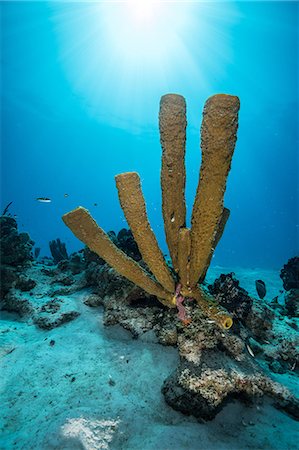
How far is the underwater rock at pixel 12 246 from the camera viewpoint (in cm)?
655

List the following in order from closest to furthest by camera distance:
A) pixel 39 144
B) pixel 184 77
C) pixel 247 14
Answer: pixel 247 14 → pixel 184 77 → pixel 39 144

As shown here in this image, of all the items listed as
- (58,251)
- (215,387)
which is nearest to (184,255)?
(215,387)

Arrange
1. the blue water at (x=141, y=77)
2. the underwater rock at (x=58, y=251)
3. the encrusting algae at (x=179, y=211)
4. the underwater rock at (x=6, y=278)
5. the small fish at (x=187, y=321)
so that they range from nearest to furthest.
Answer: the encrusting algae at (x=179, y=211) < the small fish at (x=187, y=321) < the underwater rock at (x=6, y=278) < the underwater rock at (x=58, y=251) < the blue water at (x=141, y=77)

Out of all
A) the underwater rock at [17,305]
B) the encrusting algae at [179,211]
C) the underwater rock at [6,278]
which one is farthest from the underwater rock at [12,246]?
the encrusting algae at [179,211]

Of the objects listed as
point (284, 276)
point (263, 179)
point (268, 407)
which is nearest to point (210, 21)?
point (284, 276)

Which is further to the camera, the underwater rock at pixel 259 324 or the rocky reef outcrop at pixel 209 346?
the underwater rock at pixel 259 324

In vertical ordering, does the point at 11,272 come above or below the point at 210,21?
below

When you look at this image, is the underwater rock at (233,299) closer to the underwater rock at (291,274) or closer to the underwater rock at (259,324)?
the underwater rock at (259,324)

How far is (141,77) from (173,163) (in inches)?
1828

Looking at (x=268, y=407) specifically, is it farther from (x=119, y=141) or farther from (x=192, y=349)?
(x=119, y=141)

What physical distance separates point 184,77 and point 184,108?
43.6 m

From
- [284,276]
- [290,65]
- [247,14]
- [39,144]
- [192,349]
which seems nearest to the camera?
[192,349]

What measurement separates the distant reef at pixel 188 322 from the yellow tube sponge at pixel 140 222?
2.53 feet

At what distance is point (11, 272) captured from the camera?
6.17m
